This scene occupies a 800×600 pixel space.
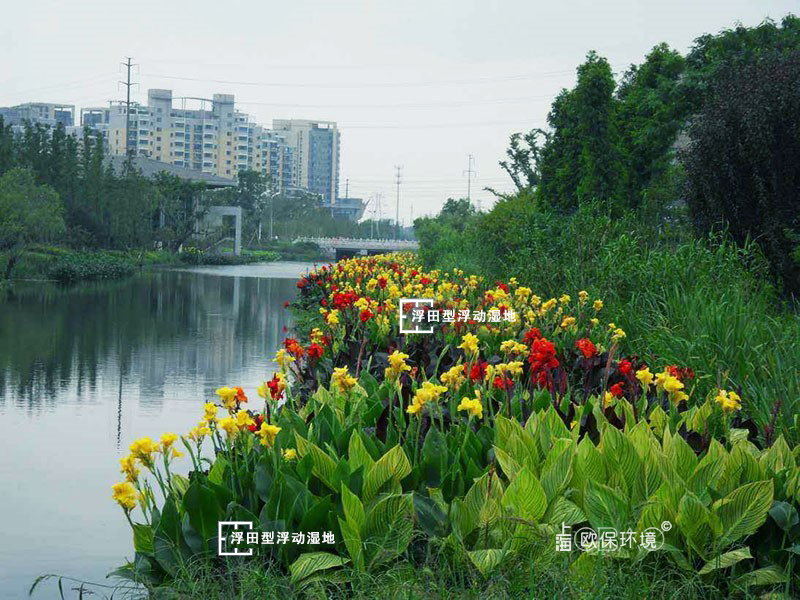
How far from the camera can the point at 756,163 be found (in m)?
13.3

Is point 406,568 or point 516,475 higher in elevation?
point 516,475

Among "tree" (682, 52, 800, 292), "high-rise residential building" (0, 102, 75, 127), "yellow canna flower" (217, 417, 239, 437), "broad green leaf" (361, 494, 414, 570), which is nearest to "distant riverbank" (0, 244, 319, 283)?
"tree" (682, 52, 800, 292)

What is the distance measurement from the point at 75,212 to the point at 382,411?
47.0 m

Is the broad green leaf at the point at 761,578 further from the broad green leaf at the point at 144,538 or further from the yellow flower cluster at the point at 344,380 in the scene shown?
the broad green leaf at the point at 144,538

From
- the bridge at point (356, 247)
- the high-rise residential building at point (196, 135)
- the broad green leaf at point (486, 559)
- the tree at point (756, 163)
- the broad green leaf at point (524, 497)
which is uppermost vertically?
the high-rise residential building at point (196, 135)

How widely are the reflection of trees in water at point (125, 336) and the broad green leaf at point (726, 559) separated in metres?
8.48

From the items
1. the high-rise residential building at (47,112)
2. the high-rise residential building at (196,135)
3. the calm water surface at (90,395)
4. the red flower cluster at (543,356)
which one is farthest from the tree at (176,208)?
the high-rise residential building at (47,112)

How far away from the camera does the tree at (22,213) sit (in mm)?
34656

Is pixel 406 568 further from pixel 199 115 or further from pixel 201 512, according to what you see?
pixel 199 115

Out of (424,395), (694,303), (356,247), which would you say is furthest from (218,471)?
(356,247)

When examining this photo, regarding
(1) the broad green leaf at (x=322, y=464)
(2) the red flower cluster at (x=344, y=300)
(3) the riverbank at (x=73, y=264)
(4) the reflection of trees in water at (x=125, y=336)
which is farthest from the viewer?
(3) the riverbank at (x=73, y=264)

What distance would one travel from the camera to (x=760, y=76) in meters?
13.8

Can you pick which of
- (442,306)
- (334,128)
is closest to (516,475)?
(442,306)

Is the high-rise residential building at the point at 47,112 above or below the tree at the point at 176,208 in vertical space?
above
